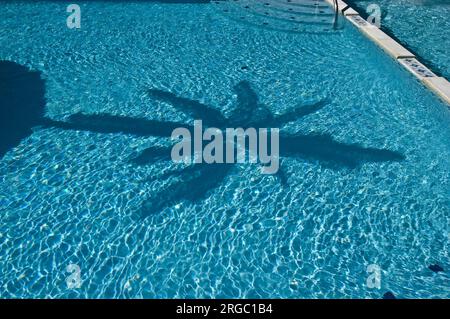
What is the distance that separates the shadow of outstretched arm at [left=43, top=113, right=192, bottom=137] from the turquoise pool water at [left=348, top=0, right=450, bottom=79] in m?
6.88

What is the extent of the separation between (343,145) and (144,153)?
12.5ft

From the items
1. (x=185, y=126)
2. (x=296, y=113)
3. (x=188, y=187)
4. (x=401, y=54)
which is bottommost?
(x=188, y=187)

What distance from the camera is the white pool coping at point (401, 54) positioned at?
877 cm

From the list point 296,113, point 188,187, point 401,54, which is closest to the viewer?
point 188,187

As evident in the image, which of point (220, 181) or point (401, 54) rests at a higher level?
point (401, 54)

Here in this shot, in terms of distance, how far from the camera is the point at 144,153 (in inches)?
289

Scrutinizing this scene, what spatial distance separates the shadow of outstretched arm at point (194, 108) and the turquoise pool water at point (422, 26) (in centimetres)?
572

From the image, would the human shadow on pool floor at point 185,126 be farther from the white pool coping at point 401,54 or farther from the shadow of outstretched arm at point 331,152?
the white pool coping at point 401,54

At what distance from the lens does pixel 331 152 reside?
750 cm

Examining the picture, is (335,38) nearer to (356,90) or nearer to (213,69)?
(356,90)

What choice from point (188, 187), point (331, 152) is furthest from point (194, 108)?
point (331, 152)

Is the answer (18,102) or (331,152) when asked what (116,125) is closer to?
(18,102)

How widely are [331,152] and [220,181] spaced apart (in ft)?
7.36
